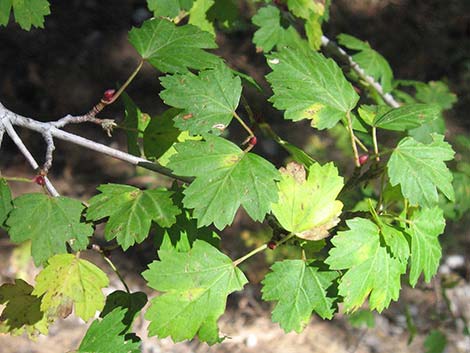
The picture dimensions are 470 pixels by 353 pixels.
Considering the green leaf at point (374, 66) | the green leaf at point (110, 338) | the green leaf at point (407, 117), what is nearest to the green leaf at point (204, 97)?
the green leaf at point (407, 117)

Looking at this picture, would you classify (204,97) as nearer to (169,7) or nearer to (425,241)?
(169,7)

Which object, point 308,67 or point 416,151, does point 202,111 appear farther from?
point 416,151

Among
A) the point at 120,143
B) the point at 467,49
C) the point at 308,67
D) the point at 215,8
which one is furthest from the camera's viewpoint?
the point at 467,49

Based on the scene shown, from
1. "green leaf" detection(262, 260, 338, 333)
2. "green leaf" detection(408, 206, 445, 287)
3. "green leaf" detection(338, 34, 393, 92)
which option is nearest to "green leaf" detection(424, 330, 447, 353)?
"green leaf" detection(338, 34, 393, 92)

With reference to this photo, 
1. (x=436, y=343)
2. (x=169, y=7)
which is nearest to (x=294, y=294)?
(x=169, y=7)

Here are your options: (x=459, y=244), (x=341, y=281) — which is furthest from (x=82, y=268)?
(x=459, y=244)
